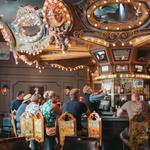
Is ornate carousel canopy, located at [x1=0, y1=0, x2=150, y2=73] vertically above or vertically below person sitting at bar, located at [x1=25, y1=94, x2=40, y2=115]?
above

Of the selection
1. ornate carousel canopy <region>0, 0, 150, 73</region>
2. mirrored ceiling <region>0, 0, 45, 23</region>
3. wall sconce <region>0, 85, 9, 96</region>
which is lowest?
wall sconce <region>0, 85, 9, 96</region>

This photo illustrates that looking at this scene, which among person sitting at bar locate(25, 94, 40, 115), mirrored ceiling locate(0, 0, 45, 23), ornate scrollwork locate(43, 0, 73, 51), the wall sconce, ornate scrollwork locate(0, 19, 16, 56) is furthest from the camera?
the wall sconce

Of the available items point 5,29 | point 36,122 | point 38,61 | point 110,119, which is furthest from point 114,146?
point 38,61

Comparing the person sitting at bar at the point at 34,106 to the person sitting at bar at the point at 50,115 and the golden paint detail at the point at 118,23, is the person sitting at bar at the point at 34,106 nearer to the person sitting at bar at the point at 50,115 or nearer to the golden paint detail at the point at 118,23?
the person sitting at bar at the point at 50,115

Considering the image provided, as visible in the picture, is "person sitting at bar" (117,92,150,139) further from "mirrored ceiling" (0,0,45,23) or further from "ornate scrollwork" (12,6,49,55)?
"mirrored ceiling" (0,0,45,23)

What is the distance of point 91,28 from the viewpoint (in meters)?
8.78

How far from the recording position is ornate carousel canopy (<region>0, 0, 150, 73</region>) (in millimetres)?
8141

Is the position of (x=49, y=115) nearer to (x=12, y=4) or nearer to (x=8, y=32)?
(x=8, y=32)

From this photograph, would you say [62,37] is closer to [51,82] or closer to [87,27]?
[87,27]

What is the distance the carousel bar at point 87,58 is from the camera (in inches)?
290

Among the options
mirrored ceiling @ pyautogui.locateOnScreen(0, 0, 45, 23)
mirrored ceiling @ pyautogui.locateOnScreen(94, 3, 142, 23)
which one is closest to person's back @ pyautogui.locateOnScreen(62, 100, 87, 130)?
mirrored ceiling @ pyautogui.locateOnScreen(94, 3, 142, 23)

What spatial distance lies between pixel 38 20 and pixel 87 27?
1.24 meters

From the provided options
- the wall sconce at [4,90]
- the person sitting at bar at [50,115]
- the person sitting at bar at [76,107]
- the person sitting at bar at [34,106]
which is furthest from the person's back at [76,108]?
the wall sconce at [4,90]

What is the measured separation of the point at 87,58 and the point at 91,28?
4133 millimetres
